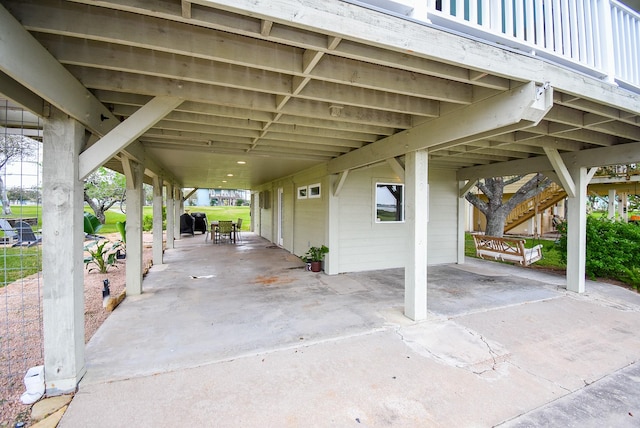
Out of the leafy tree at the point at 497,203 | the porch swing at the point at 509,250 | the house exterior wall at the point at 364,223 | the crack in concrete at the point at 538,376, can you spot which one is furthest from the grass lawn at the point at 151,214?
the crack in concrete at the point at 538,376

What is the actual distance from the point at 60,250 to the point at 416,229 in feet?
11.4

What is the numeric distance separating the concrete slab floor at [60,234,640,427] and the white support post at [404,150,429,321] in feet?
0.93

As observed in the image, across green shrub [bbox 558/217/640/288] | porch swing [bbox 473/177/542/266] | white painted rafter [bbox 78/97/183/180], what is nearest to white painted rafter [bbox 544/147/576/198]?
green shrub [bbox 558/217/640/288]

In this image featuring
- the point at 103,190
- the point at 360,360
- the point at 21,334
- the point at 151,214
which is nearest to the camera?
the point at 360,360

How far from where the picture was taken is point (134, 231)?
462cm

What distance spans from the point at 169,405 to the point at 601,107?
5112 millimetres

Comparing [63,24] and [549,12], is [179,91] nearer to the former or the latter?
[63,24]

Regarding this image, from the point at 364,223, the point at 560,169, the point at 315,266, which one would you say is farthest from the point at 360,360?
the point at 560,169

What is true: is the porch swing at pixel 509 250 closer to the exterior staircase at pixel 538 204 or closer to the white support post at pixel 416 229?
the white support post at pixel 416 229

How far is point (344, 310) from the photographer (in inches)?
156

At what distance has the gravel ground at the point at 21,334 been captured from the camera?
2.10 metres

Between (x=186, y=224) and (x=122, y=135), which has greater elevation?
(x=122, y=135)

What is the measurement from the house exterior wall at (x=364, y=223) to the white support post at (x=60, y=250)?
14.1 ft

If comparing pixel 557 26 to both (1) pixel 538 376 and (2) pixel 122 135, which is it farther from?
(2) pixel 122 135
